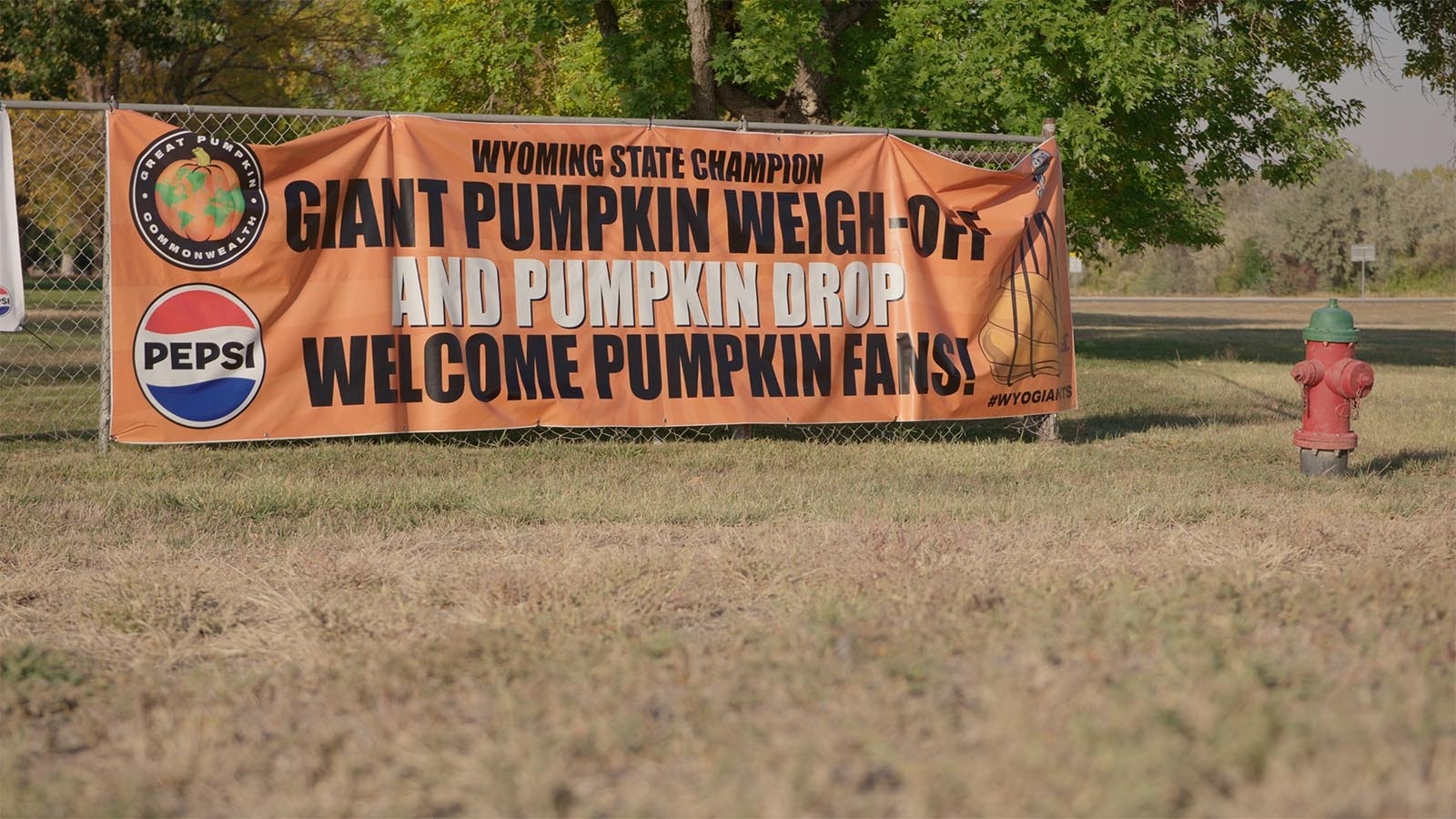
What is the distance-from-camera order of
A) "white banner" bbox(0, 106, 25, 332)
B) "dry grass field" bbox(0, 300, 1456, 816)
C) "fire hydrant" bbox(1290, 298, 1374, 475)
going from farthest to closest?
"white banner" bbox(0, 106, 25, 332) < "fire hydrant" bbox(1290, 298, 1374, 475) < "dry grass field" bbox(0, 300, 1456, 816)

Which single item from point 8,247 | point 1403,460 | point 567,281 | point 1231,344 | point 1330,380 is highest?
point 8,247

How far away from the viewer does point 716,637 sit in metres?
4.35

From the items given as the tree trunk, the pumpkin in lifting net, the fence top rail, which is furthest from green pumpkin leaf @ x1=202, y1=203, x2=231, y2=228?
the tree trunk

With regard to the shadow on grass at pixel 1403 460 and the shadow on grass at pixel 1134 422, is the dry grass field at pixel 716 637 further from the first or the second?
the shadow on grass at pixel 1134 422

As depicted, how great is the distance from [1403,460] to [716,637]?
632cm

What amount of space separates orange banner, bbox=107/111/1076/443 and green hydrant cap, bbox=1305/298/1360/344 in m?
2.39

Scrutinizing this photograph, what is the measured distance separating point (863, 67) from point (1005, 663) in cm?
1476

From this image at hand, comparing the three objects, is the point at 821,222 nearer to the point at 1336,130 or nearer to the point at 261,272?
the point at 261,272

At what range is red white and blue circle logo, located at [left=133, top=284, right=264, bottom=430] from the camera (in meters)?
8.28

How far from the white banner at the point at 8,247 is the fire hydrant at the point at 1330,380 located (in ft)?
24.2

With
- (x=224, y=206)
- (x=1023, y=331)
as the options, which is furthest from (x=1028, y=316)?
(x=224, y=206)

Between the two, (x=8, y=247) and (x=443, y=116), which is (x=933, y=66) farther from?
(x=8, y=247)

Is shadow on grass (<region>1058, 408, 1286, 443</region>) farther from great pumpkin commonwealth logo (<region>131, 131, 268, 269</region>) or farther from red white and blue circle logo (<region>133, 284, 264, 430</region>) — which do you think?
great pumpkin commonwealth logo (<region>131, 131, 268, 269</region>)

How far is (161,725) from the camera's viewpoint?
11.7 feet
